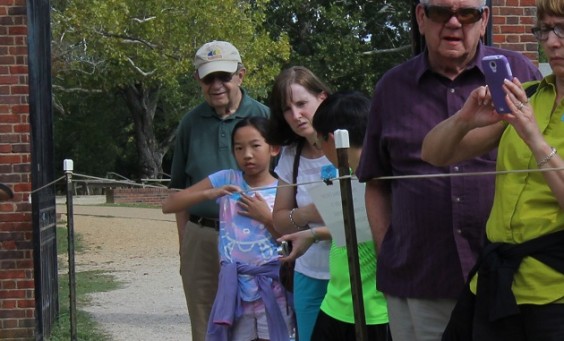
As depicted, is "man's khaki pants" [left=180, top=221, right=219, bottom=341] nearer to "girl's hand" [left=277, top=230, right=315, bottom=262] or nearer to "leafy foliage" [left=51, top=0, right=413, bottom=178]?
"girl's hand" [left=277, top=230, right=315, bottom=262]

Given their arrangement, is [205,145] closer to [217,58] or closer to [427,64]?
[217,58]

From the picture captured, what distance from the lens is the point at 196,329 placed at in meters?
6.32

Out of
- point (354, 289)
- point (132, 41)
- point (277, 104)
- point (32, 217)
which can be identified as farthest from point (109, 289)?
point (132, 41)

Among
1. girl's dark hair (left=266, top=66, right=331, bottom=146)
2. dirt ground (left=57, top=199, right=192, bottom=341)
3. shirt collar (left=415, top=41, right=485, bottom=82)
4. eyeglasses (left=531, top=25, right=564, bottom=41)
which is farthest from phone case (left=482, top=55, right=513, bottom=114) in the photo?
dirt ground (left=57, top=199, right=192, bottom=341)

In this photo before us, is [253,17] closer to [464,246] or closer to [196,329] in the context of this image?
[196,329]

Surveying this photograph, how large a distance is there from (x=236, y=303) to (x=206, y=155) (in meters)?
1.19

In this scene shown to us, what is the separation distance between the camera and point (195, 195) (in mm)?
5730

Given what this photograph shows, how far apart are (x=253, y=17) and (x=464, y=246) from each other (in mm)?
24055

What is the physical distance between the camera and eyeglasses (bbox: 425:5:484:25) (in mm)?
3441

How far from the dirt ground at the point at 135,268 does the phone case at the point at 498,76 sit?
22.3ft

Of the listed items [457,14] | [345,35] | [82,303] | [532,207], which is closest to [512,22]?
[457,14]

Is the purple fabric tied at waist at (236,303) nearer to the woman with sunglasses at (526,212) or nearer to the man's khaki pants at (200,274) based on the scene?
the man's khaki pants at (200,274)

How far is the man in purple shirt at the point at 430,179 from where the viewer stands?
136 inches

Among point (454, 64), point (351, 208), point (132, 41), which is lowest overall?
point (351, 208)
